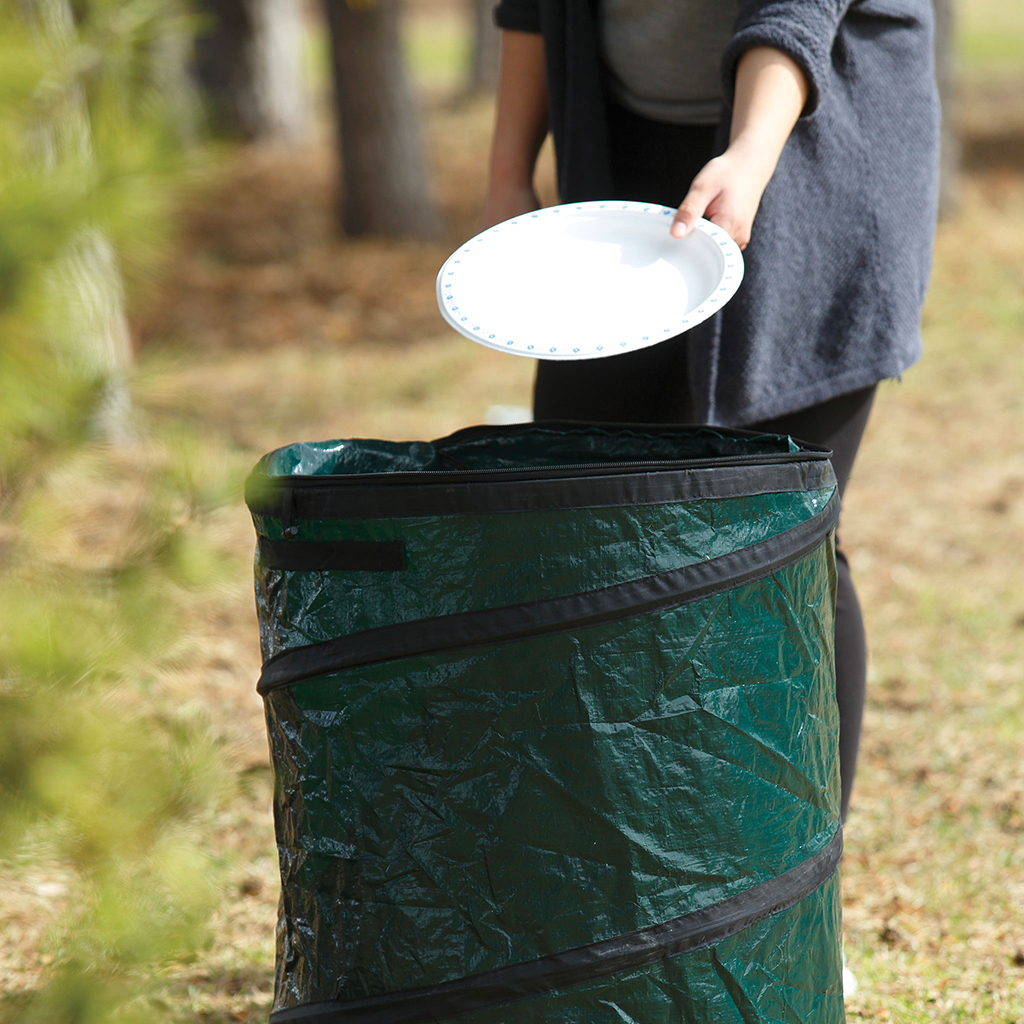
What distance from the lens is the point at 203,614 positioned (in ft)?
11.3

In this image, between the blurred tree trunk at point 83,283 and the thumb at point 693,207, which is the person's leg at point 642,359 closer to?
the thumb at point 693,207

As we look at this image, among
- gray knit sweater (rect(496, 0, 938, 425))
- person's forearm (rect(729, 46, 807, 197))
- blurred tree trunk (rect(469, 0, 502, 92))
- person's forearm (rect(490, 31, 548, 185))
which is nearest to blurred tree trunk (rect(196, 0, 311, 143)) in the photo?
blurred tree trunk (rect(469, 0, 502, 92))

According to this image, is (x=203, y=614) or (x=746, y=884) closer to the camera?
(x=746, y=884)

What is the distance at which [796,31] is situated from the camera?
53.5 inches

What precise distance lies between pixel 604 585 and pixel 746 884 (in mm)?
395

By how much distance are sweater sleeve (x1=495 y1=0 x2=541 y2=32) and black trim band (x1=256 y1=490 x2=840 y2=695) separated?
0.99 metres

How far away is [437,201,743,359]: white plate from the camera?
136 centimetres

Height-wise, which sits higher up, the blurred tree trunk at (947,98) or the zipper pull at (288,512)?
the zipper pull at (288,512)

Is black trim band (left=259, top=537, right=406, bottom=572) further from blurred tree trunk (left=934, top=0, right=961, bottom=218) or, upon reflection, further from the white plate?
blurred tree trunk (left=934, top=0, right=961, bottom=218)

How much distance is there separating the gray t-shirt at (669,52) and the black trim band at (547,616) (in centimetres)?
73

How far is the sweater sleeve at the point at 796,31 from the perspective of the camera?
4.45 ft

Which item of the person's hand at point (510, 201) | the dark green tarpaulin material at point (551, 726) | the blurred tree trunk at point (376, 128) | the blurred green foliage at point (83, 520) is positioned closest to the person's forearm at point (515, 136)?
the person's hand at point (510, 201)

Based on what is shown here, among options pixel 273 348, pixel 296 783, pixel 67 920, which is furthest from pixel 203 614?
pixel 273 348

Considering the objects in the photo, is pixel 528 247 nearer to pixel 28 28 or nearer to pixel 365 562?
pixel 365 562
